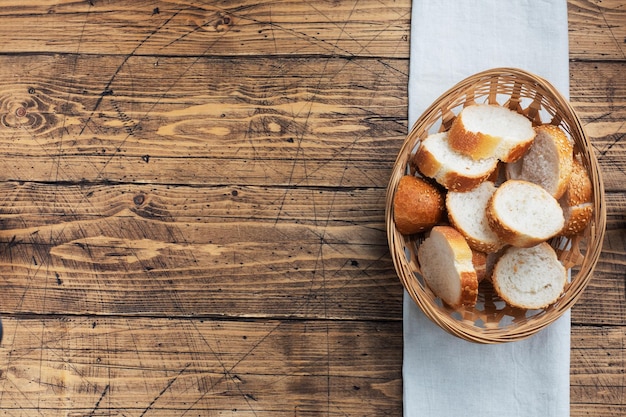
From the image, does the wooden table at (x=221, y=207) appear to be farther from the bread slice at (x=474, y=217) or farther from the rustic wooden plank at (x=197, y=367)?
the bread slice at (x=474, y=217)

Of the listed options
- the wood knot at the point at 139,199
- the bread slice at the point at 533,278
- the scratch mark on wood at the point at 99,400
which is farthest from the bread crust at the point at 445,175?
the scratch mark on wood at the point at 99,400

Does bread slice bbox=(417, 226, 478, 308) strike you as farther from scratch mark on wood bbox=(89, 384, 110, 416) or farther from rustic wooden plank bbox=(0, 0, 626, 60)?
scratch mark on wood bbox=(89, 384, 110, 416)

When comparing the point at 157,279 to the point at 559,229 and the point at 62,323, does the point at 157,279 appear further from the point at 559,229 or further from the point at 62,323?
the point at 559,229

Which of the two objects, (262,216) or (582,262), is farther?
(262,216)

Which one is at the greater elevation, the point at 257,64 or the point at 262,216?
the point at 257,64

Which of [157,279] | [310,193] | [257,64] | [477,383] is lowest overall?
[477,383]

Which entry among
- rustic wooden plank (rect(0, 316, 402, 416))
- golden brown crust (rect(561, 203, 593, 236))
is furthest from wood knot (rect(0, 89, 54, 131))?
golden brown crust (rect(561, 203, 593, 236))

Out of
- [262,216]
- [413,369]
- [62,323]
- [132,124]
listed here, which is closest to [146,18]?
[132,124]
